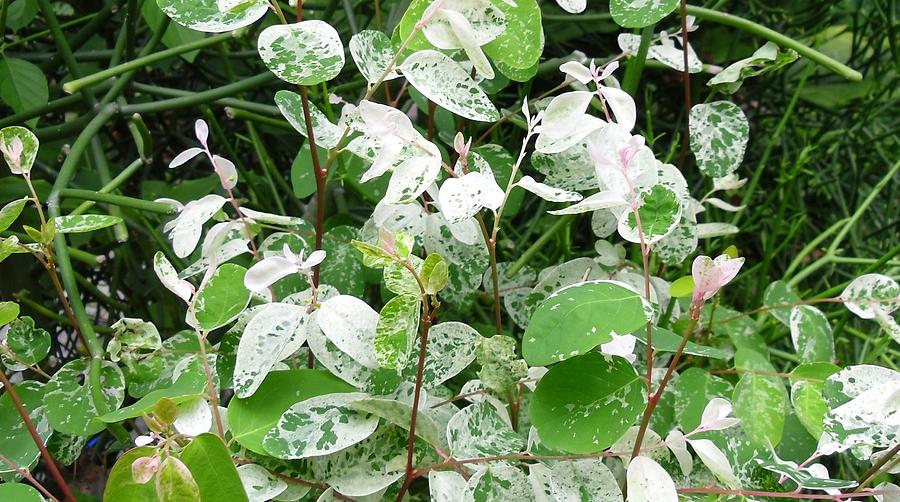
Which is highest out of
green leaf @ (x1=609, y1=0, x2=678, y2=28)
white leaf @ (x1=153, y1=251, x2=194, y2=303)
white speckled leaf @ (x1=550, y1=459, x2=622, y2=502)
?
green leaf @ (x1=609, y1=0, x2=678, y2=28)

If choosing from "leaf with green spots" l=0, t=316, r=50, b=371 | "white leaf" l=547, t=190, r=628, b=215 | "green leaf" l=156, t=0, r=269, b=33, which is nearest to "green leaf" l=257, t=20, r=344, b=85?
"green leaf" l=156, t=0, r=269, b=33

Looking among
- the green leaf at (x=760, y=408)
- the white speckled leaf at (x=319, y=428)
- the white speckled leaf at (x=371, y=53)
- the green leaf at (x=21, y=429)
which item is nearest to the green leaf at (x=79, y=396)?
the green leaf at (x=21, y=429)

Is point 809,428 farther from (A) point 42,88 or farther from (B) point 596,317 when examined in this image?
(A) point 42,88

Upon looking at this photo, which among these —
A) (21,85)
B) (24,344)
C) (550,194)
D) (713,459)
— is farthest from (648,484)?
(21,85)

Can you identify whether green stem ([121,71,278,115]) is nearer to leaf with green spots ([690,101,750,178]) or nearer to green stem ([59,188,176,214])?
green stem ([59,188,176,214])

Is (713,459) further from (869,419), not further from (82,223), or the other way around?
(82,223)

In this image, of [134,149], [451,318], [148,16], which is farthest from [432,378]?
[134,149]

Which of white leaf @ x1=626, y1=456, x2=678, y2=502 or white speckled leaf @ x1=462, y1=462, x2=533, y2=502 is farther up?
white leaf @ x1=626, y1=456, x2=678, y2=502
